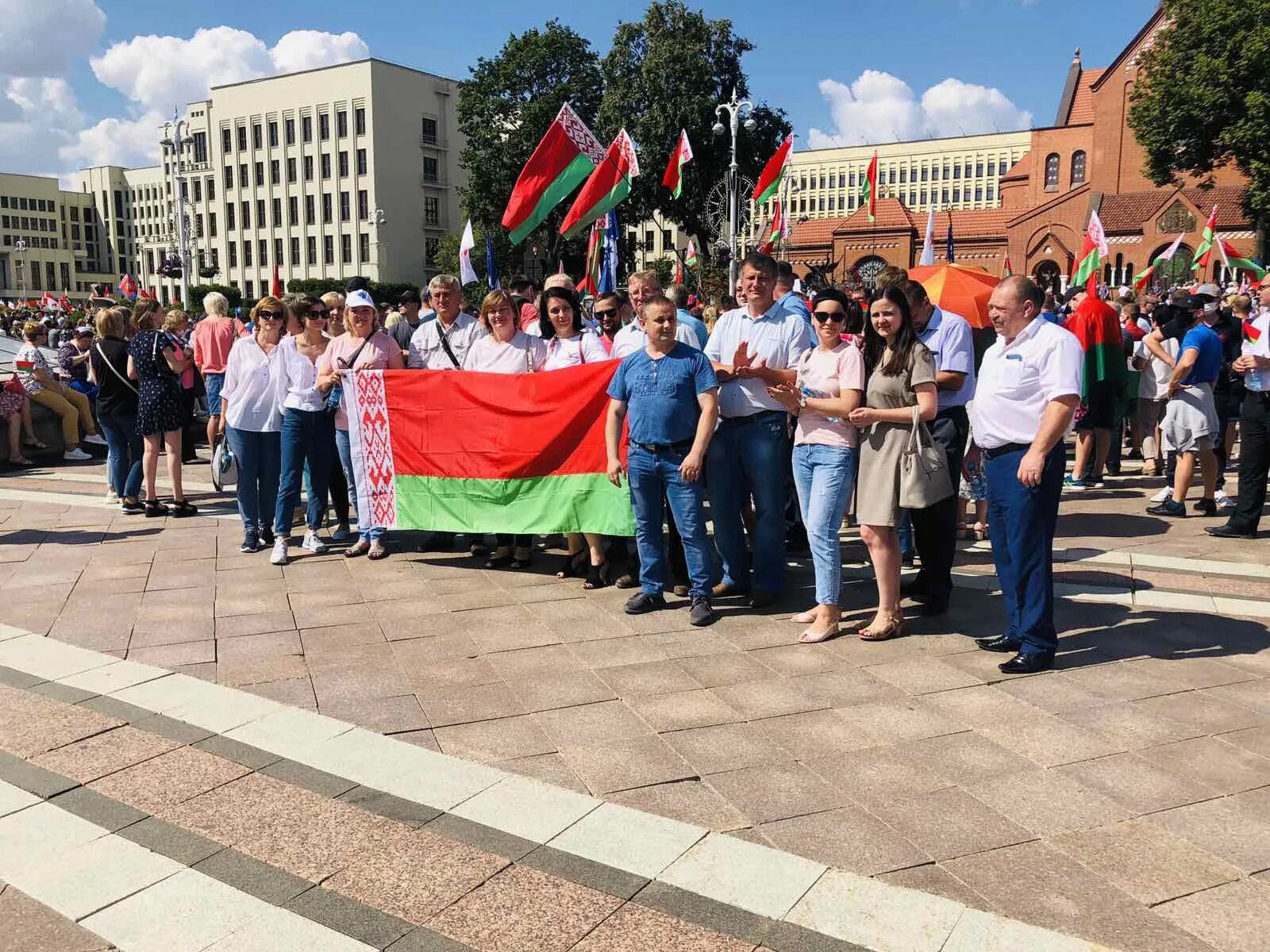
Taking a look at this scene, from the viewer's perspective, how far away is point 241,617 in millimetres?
6164

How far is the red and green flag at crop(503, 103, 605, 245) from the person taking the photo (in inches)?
373

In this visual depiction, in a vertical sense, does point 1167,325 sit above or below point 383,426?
above

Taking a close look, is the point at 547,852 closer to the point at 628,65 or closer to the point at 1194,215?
the point at 628,65

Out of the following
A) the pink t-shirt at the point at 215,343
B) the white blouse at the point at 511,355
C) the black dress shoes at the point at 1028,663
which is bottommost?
the black dress shoes at the point at 1028,663

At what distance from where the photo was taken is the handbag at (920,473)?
5.27 metres

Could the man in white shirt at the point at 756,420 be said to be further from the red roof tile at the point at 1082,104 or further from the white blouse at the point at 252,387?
the red roof tile at the point at 1082,104

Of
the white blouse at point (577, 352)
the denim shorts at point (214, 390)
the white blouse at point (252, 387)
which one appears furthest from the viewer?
the denim shorts at point (214, 390)

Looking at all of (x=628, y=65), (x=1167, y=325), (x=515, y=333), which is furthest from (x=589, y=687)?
(x=628, y=65)

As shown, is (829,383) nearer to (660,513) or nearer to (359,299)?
(660,513)

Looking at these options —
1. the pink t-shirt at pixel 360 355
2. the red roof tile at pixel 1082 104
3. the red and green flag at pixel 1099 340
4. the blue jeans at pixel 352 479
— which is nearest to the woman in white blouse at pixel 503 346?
the pink t-shirt at pixel 360 355

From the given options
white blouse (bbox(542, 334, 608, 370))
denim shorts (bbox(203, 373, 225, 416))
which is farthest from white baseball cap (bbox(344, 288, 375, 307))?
denim shorts (bbox(203, 373, 225, 416))

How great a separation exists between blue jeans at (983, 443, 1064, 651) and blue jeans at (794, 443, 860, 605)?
75 centimetres

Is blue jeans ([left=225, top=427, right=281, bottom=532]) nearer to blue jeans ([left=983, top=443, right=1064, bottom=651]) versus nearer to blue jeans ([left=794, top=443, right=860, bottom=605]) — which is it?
blue jeans ([left=794, top=443, right=860, bottom=605])

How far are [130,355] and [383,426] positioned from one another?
3168 mm
